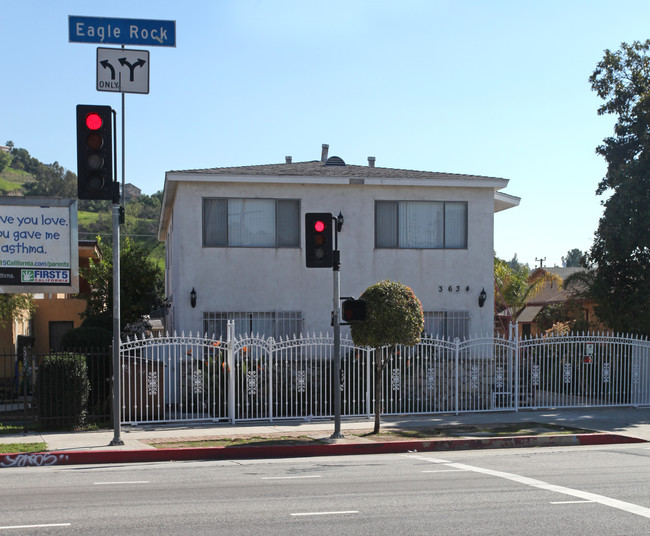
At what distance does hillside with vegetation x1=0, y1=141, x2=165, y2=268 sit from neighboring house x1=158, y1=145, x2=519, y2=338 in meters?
32.0

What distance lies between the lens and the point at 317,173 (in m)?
21.6

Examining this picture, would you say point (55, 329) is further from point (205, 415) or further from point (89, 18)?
point (89, 18)

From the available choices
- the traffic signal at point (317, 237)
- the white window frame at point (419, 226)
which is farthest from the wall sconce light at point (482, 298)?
the traffic signal at point (317, 237)

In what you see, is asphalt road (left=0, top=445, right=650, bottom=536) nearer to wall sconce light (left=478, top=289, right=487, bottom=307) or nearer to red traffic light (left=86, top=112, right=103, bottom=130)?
red traffic light (left=86, top=112, right=103, bottom=130)

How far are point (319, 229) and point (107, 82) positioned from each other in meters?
4.56

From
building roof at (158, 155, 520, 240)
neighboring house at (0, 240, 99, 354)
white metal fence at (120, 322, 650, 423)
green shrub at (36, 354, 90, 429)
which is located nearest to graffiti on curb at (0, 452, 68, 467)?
green shrub at (36, 354, 90, 429)

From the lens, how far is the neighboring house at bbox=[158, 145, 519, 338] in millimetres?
20906

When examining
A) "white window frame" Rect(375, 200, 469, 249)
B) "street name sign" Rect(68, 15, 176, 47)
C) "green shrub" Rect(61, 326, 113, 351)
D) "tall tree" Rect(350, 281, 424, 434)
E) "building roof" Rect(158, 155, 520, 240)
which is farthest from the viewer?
"white window frame" Rect(375, 200, 469, 249)

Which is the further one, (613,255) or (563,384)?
(613,255)

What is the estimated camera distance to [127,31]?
12.7 m

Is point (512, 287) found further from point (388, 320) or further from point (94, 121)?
point (94, 121)

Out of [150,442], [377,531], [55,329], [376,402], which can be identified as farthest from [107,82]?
[55,329]

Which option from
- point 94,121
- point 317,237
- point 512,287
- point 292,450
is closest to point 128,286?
point 317,237

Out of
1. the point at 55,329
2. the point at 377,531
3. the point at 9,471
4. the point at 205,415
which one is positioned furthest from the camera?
the point at 55,329
